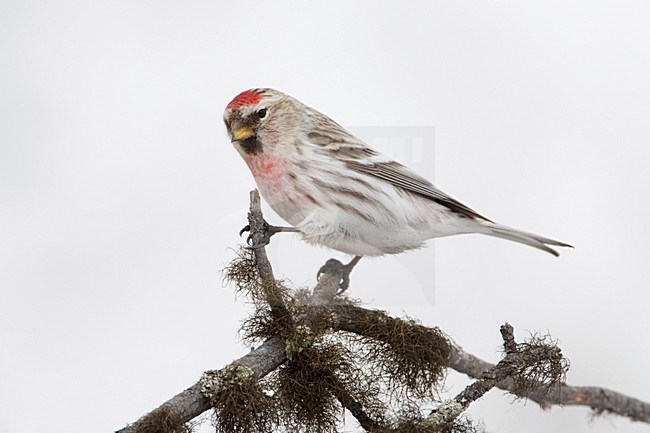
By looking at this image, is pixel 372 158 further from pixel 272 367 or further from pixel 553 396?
pixel 553 396

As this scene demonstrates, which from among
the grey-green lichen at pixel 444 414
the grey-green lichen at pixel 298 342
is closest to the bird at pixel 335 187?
the grey-green lichen at pixel 298 342

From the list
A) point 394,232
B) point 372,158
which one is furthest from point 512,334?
point 372,158

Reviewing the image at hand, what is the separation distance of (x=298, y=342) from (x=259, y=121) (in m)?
0.30

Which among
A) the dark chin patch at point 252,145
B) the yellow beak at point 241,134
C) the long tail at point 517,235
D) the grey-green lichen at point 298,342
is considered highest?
the yellow beak at point 241,134

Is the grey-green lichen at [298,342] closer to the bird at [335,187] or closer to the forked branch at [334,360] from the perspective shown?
the forked branch at [334,360]

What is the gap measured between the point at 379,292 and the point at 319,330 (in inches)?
6.5

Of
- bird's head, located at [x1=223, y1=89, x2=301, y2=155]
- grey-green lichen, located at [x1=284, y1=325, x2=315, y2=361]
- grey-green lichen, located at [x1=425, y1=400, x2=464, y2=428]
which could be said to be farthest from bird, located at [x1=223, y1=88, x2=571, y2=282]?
grey-green lichen, located at [x1=425, y1=400, x2=464, y2=428]

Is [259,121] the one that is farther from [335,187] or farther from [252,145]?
[335,187]

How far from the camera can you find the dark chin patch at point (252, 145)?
115cm

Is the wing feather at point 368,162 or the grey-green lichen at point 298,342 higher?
the wing feather at point 368,162

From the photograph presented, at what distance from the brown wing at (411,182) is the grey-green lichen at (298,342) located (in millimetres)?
263

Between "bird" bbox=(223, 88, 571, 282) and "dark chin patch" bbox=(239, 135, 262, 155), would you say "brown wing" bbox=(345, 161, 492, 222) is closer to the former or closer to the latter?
"bird" bbox=(223, 88, 571, 282)

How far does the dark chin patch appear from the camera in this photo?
3.76 ft

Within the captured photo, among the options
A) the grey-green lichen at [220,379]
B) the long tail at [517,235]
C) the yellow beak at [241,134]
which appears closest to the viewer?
the grey-green lichen at [220,379]
